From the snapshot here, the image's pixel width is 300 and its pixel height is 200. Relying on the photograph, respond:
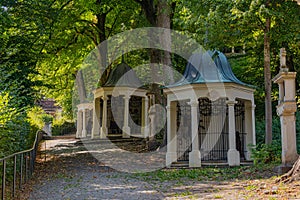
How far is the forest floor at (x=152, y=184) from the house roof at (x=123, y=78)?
31.3 ft

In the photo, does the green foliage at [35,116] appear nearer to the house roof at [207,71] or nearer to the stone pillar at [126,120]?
the stone pillar at [126,120]

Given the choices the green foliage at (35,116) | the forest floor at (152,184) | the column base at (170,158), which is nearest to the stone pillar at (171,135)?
the column base at (170,158)

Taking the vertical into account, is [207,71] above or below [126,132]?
above

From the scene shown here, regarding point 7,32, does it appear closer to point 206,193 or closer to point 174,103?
point 174,103

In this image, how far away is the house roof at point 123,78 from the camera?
23.0m

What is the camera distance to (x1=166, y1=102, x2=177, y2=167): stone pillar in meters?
13.6

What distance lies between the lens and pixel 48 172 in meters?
12.4

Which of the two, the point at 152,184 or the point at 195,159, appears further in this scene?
the point at 195,159

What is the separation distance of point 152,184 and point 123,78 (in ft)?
47.2

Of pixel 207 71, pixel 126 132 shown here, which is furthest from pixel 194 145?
pixel 126 132

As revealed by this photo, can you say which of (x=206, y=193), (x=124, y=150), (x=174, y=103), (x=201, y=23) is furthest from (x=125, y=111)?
(x=206, y=193)

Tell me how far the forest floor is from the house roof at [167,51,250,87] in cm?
337

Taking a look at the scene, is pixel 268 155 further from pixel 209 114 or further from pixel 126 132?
pixel 126 132

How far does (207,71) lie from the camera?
1402 centimetres
